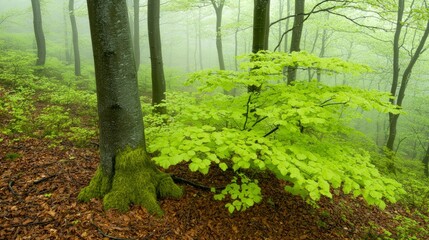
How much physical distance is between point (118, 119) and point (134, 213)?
4.13ft

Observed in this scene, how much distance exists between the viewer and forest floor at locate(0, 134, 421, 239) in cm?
304

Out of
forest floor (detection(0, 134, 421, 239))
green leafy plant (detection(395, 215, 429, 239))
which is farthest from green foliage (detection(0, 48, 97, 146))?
green leafy plant (detection(395, 215, 429, 239))

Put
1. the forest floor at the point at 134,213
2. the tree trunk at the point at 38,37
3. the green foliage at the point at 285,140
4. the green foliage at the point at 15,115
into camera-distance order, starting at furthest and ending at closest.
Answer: the tree trunk at the point at 38,37 → the green foliage at the point at 15,115 → the forest floor at the point at 134,213 → the green foliage at the point at 285,140

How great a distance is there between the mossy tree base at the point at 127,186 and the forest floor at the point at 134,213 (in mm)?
105

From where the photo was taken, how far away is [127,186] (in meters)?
3.47

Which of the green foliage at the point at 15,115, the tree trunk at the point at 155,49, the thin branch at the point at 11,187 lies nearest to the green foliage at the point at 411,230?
the tree trunk at the point at 155,49

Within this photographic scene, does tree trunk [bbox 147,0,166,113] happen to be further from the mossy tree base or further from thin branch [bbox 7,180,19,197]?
thin branch [bbox 7,180,19,197]

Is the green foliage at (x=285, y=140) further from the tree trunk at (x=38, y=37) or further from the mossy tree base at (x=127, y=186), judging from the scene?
the tree trunk at (x=38, y=37)

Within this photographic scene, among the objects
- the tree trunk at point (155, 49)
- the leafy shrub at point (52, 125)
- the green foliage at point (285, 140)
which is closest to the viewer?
the green foliage at point (285, 140)

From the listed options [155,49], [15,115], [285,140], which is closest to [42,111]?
[15,115]

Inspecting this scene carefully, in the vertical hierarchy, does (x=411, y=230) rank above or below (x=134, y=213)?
below

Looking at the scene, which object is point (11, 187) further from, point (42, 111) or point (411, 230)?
point (411, 230)

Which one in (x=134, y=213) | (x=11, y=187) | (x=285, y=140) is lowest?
(x=134, y=213)

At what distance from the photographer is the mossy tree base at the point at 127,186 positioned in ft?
11.2
